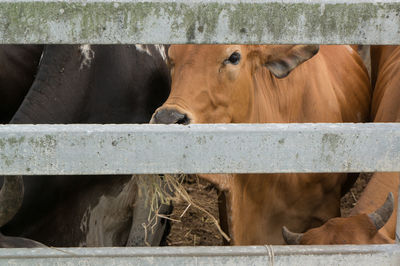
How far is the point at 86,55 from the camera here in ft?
11.8

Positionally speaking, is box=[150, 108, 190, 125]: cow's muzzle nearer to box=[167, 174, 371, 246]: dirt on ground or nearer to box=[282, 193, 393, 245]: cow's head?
box=[282, 193, 393, 245]: cow's head

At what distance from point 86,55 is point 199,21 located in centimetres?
203

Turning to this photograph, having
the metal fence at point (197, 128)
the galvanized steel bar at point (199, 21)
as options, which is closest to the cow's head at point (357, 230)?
the metal fence at point (197, 128)

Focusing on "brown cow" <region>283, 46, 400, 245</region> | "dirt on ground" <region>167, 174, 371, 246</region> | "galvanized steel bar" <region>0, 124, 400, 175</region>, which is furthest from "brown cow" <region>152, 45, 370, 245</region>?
"galvanized steel bar" <region>0, 124, 400, 175</region>

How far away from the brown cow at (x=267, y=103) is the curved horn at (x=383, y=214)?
2.97 ft

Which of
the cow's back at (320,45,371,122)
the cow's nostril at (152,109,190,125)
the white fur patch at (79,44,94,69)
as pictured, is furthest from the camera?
the cow's back at (320,45,371,122)

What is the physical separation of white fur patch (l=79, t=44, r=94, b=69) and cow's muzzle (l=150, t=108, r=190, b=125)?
954 mm

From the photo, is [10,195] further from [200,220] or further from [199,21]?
[200,220]

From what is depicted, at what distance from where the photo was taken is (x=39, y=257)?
1.73 meters

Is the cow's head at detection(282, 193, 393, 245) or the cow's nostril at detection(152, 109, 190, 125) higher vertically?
the cow's nostril at detection(152, 109, 190, 125)

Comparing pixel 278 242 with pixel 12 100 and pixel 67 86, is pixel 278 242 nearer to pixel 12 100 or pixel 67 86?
pixel 67 86

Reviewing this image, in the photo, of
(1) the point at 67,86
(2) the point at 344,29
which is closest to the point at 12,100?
(1) the point at 67,86

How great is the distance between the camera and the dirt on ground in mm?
4594

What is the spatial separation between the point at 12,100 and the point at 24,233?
111 cm
